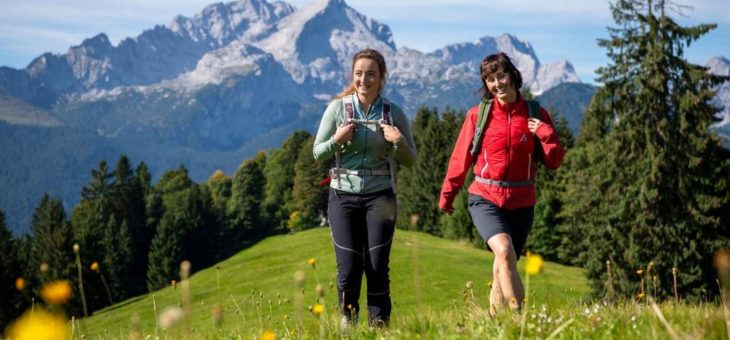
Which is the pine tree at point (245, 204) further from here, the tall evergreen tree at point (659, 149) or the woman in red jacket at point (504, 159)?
the woman in red jacket at point (504, 159)

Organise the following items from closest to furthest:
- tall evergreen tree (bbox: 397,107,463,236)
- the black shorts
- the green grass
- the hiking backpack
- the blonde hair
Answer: the green grass, the black shorts, the hiking backpack, the blonde hair, tall evergreen tree (bbox: 397,107,463,236)

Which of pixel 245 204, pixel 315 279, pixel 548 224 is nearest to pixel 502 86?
pixel 315 279

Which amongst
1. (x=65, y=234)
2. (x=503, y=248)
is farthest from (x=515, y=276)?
(x=65, y=234)

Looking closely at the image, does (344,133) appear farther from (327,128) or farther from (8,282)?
(8,282)

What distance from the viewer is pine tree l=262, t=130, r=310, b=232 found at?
92.7m

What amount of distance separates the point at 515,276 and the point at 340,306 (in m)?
1.59

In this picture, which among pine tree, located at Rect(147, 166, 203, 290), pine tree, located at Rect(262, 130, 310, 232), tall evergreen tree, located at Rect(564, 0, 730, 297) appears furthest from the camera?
pine tree, located at Rect(262, 130, 310, 232)

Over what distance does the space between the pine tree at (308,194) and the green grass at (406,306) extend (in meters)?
19.2

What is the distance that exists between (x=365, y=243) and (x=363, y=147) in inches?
38.0

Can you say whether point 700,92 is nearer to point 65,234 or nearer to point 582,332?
point 582,332

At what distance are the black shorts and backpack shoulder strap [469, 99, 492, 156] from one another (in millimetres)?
476

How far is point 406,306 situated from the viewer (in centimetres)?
1464

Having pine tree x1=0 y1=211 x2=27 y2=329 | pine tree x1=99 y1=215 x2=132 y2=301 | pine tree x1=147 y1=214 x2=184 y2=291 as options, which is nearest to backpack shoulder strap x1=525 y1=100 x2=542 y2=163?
pine tree x1=0 y1=211 x2=27 y2=329

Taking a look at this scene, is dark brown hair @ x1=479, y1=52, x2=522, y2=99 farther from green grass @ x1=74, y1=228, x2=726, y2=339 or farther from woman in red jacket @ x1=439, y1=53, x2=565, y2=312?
green grass @ x1=74, y1=228, x2=726, y2=339
